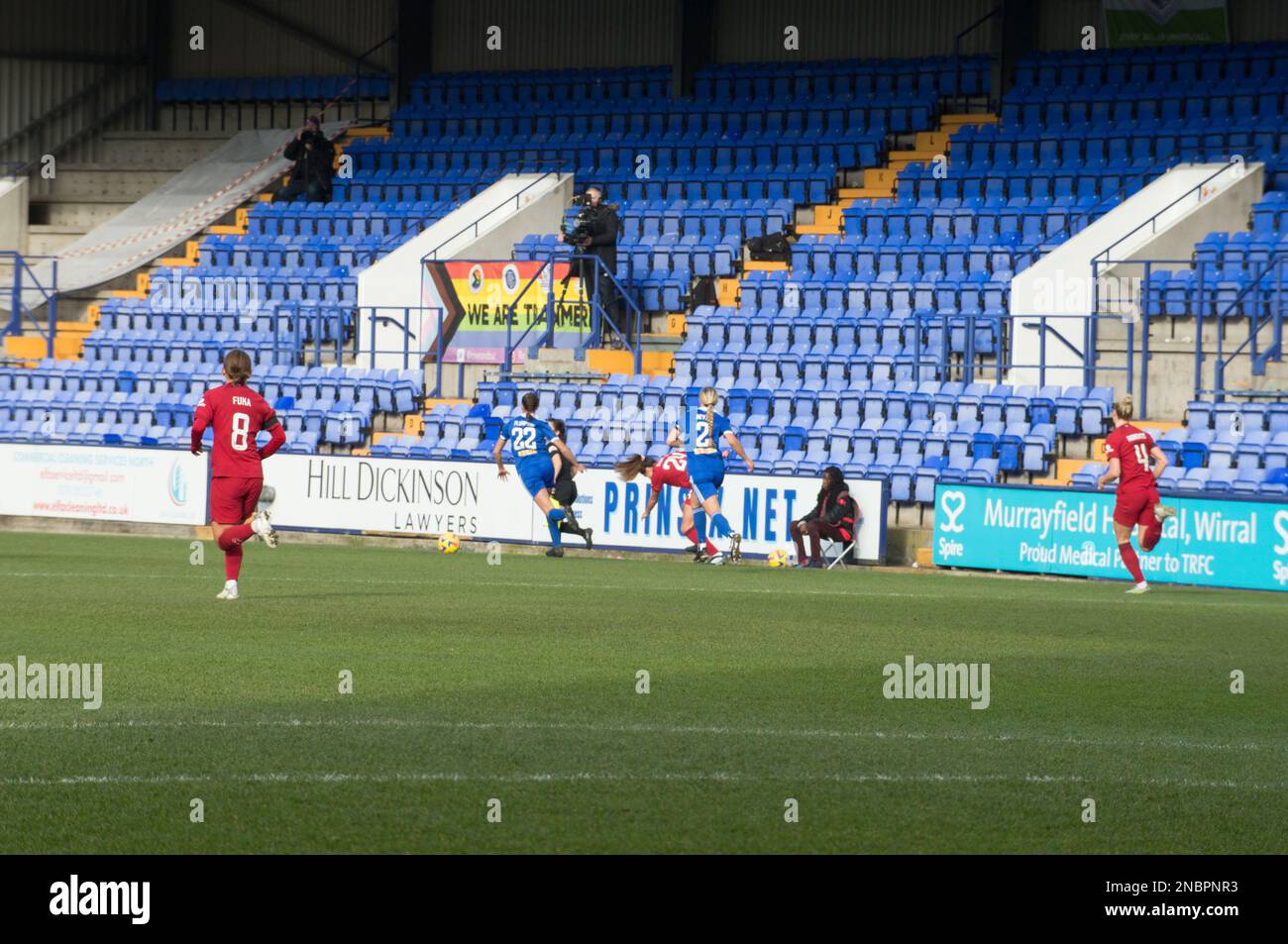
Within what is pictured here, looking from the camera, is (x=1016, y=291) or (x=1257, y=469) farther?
(x=1016, y=291)

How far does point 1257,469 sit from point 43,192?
28149 mm

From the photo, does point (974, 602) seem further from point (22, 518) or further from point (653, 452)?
point (22, 518)

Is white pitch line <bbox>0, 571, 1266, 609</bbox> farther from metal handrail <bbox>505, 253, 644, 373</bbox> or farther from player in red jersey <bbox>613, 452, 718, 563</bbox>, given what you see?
metal handrail <bbox>505, 253, 644, 373</bbox>

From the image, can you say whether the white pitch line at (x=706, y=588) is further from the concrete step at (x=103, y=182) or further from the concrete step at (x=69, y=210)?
the concrete step at (x=103, y=182)

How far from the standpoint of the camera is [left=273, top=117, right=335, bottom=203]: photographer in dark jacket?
39.2 m

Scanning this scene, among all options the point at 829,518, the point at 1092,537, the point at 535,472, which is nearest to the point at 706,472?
the point at 829,518

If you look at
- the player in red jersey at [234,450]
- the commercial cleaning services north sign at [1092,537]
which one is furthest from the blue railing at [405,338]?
the player in red jersey at [234,450]

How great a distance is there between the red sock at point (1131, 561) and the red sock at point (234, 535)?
359 inches

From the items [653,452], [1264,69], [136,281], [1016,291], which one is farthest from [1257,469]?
[136,281]

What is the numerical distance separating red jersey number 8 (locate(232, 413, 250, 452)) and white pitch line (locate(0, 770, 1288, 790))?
776cm

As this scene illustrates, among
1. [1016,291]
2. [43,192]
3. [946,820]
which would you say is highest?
[43,192]

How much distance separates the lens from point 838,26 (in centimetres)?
3972

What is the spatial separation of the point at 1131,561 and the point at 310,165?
75.7 ft

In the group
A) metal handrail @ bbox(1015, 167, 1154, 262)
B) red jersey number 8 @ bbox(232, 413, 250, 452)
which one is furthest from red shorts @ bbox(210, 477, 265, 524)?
metal handrail @ bbox(1015, 167, 1154, 262)
